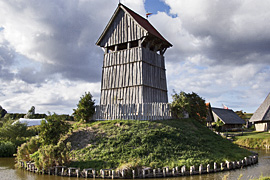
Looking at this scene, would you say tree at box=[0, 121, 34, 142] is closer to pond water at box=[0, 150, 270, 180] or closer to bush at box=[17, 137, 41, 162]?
bush at box=[17, 137, 41, 162]

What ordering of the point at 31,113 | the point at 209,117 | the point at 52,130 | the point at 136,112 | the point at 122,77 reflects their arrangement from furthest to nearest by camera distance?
1. the point at 31,113
2. the point at 209,117
3. the point at 122,77
4. the point at 136,112
5. the point at 52,130

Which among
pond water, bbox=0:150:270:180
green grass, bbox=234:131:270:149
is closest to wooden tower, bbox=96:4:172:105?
pond water, bbox=0:150:270:180

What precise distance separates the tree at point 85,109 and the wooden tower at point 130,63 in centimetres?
358

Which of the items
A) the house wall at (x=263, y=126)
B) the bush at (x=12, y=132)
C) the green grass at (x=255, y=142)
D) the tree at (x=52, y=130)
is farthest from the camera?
the house wall at (x=263, y=126)

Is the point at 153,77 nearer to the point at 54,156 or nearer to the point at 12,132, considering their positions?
the point at 54,156

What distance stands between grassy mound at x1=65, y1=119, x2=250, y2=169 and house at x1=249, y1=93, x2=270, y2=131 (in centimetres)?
2490

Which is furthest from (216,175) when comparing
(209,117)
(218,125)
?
(209,117)

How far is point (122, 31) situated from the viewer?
89.5ft

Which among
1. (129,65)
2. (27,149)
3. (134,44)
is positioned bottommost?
(27,149)

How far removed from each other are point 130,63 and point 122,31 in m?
4.24

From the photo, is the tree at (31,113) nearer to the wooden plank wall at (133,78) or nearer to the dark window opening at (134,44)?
the wooden plank wall at (133,78)

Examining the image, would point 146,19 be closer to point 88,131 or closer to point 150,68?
point 150,68

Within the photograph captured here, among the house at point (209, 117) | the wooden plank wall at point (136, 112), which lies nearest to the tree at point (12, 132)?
the wooden plank wall at point (136, 112)

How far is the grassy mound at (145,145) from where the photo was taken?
51.1 feet
